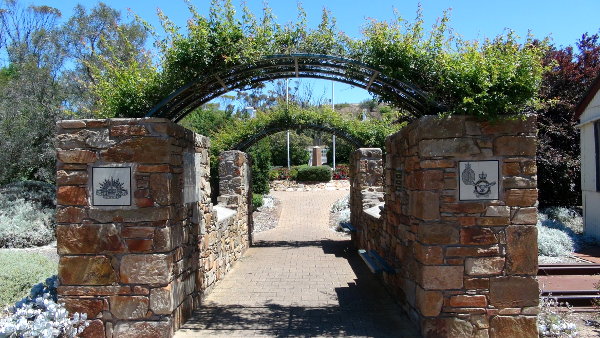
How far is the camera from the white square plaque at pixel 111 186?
163 inches

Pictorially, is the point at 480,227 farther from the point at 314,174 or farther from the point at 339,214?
the point at 314,174

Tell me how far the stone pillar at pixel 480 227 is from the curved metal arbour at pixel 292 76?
56cm

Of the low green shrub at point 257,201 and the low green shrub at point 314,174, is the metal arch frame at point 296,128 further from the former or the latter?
the low green shrub at point 314,174

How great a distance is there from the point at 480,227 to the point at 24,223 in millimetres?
10638

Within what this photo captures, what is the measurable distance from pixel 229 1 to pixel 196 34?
0.43 meters

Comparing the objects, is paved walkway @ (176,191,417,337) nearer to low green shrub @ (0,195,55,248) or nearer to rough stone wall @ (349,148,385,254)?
rough stone wall @ (349,148,385,254)

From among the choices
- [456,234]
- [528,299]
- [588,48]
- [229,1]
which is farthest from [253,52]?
[588,48]

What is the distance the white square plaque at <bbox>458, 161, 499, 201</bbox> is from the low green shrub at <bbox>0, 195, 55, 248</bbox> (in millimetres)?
10102

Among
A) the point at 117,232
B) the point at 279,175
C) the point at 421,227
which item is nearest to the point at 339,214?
the point at 279,175

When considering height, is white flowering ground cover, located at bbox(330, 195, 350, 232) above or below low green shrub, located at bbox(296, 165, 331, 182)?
below

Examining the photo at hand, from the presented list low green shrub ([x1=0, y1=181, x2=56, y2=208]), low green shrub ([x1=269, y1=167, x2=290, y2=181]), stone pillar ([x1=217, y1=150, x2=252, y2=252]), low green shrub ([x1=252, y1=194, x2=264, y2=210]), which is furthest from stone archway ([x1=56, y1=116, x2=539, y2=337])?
low green shrub ([x1=269, y1=167, x2=290, y2=181])

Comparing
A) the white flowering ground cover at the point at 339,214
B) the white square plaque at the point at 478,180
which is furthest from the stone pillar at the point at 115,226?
the white flowering ground cover at the point at 339,214

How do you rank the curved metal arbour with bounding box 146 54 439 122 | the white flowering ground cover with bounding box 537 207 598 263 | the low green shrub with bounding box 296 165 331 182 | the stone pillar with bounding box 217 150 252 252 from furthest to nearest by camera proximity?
the low green shrub with bounding box 296 165 331 182
the stone pillar with bounding box 217 150 252 252
the white flowering ground cover with bounding box 537 207 598 263
the curved metal arbour with bounding box 146 54 439 122

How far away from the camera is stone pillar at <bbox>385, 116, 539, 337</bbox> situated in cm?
411
